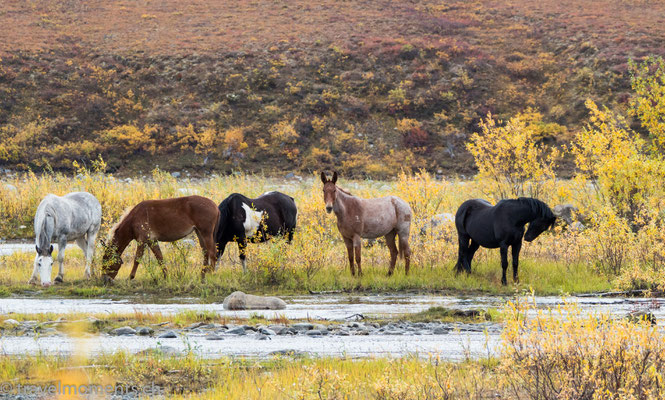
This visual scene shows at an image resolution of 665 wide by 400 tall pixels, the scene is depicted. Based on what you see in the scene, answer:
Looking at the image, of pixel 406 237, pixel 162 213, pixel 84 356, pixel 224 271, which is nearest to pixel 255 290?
pixel 224 271

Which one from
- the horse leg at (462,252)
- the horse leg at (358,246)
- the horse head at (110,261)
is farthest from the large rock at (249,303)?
the horse leg at (462,252)

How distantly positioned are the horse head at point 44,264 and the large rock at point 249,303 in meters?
4.14

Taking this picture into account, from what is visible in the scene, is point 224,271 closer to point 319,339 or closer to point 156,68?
point 319,339

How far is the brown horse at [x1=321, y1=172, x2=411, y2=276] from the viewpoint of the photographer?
15.5 metres

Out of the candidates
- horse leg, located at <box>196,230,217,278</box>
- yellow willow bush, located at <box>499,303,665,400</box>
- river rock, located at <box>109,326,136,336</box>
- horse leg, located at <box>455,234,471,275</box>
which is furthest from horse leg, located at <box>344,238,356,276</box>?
yellow willow bush, located at <box>499,303,665,400</box>

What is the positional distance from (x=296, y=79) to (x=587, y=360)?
5256cm

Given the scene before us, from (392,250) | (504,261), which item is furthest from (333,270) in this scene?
(504,261)

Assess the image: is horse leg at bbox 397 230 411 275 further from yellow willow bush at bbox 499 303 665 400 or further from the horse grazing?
yellow willow bush at bbox 499 303 665 400

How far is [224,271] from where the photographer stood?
1598 cm

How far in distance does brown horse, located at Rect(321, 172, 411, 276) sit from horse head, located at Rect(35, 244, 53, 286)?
5575 mm

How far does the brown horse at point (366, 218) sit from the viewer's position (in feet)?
50.7

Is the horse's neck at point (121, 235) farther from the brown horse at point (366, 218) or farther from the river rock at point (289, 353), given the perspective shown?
the river rock at point (289, 353)

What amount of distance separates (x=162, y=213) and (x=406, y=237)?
521 centimetres

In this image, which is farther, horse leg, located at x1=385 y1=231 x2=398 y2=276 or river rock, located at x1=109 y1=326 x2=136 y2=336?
horse leg, located at x1=385 y1=231 x2=398 y2=276
